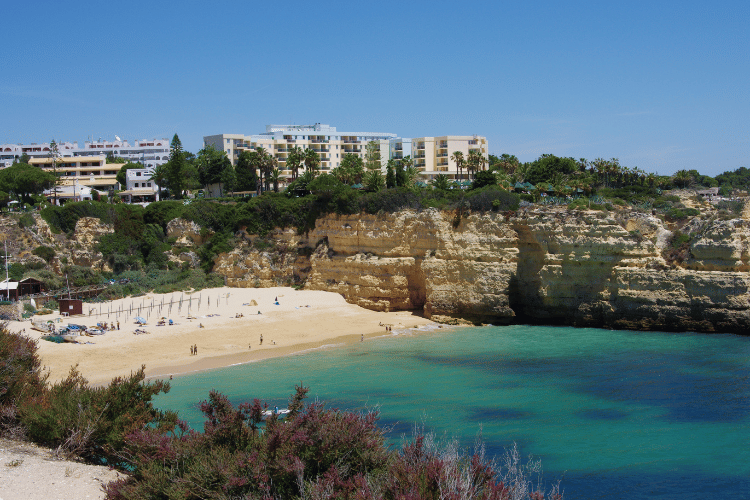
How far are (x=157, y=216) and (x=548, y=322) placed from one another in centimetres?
3593

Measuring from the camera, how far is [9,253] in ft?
162

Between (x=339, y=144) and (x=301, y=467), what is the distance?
83.3 meters

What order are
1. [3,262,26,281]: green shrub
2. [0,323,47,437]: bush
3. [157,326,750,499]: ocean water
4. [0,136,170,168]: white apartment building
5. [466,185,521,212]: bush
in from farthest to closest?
[0,136,170,168]: white apartment building, [3,262,26,281]: green shrub, [466,185,521,212]: bush, [157,326,750,499]: ocean water, [0,323,47,437]: bush

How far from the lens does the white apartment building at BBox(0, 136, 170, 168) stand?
103 meters

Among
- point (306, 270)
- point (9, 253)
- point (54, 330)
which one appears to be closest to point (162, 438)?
point (54, 330)

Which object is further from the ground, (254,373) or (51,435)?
(51,435)

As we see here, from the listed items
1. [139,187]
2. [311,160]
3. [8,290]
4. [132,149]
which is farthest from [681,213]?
[132,149]

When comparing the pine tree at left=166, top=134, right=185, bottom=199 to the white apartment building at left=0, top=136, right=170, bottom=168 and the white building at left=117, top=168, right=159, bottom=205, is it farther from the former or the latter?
the white apartment building at left=0, top=136, right=170, bottom=168

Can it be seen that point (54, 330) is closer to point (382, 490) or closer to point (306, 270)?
point (306, 270)

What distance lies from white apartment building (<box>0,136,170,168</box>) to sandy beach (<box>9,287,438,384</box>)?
6193 centimetres

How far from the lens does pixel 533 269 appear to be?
42.4m

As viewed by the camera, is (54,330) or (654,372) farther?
(54,330)

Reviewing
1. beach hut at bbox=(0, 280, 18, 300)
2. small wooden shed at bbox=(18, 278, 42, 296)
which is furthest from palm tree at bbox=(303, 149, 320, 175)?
beach hut at bbox=(0, 280, 18, 300)

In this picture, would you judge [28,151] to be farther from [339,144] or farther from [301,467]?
[301,467]
